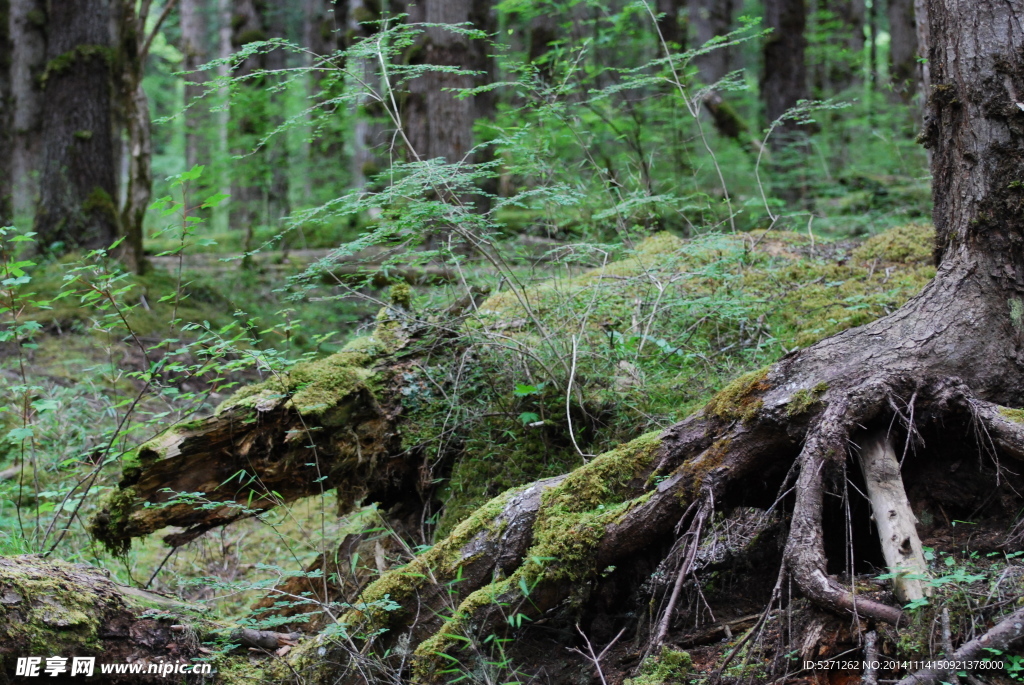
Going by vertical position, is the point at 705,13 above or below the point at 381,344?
above

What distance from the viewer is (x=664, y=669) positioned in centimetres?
257

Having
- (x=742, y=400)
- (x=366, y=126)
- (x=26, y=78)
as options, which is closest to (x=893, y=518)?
(x=742, y=400)

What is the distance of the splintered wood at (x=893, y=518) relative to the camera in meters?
2.46

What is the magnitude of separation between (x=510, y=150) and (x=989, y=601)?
2920 mm

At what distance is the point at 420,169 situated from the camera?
355 centimetres

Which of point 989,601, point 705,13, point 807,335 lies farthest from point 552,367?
point 705,13

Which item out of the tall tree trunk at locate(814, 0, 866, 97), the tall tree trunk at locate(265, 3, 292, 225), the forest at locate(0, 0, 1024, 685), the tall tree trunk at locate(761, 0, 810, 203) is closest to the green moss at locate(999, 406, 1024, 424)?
the forest at locate(0, 0, 1024, 685)

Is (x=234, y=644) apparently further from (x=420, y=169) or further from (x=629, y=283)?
(x=629, y=283)

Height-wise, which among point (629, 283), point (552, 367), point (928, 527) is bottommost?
point (928, 527)

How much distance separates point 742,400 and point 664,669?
1.17 metres

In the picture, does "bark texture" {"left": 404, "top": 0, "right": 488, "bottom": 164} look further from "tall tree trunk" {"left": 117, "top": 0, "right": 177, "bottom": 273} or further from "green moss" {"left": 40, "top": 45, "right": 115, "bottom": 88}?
"green moss" {"left": 40, "top": 45, "right": 115, "bottom": 88}

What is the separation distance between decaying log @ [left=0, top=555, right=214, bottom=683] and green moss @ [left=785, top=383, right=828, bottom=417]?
103 inches

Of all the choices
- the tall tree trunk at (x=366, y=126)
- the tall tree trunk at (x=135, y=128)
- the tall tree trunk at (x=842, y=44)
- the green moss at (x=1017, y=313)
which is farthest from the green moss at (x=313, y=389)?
the tall tree trunk at (x=842, y=44)

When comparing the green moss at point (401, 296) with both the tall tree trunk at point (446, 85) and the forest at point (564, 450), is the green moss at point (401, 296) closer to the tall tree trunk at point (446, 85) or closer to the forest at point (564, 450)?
the forest at point (564, 450)
